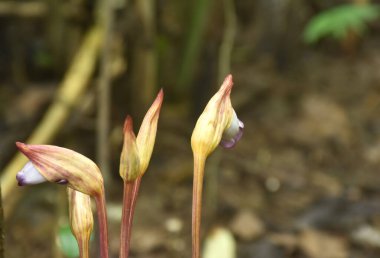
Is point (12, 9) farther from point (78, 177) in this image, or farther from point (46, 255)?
point (78, 177)

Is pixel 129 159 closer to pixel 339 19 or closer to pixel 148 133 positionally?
pixel 148 133

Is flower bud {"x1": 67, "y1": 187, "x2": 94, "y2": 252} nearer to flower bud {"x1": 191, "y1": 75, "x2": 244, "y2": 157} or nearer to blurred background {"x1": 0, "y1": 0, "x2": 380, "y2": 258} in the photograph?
flower bud {"x1": 191, "y1": 75, "x2": 244, "y2": 157}

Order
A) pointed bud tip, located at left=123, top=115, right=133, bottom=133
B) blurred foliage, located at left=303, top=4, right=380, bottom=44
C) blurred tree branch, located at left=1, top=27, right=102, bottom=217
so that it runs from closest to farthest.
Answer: pointed bud tip, located at left=123, top=115, right=133, bottom=133 → blurred tree branch, located at left=1, top=27, right=102, bottom=217 → blurred foliage, located at left=303, top=4, right=380, bottom=44

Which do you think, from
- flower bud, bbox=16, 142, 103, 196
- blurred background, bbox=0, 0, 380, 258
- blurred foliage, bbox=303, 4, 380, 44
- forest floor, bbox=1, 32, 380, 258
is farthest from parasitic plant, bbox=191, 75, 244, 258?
blurred foliage, bbox=303, 4, 380, 44

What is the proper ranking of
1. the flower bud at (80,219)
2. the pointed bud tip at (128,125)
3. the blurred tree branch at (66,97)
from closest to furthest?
the pointed bud tip at (128,125) → the flower bud at (80,219) → the blurred tree branch at (66,97)

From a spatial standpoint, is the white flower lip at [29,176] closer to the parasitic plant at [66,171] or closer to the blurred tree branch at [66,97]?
the parasitic plant at [66,171]

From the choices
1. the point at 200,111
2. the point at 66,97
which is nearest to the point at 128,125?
the point at 66,97

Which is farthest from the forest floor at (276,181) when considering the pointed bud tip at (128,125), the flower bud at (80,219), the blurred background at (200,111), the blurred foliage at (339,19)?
the pointed bud tip at (128,125)
